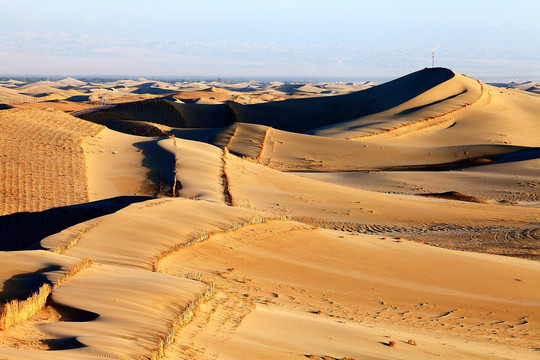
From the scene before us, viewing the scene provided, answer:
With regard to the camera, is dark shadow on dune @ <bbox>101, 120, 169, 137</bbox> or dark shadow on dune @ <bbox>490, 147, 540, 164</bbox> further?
dark shadow on dune @ <bbox>101, 120, 169, 137</bbox>

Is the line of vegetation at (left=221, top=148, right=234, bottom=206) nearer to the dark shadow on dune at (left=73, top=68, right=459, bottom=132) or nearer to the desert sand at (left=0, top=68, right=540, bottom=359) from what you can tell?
the desert sand at (left=0, top=68, right=540, bottom=359)

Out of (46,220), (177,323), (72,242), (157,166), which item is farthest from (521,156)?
(177,323)

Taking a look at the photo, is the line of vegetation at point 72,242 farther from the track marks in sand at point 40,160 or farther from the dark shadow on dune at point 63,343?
the track marks in sand at point 40,160

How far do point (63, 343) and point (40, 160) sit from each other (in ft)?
42.6

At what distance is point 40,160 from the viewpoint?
671 inches

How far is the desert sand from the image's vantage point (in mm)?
5672

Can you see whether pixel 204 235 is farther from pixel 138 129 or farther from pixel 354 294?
pixel 138 129

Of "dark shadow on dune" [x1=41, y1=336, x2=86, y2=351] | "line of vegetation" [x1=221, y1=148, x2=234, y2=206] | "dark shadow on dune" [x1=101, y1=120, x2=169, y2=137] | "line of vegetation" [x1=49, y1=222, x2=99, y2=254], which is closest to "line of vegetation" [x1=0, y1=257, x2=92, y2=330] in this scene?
"dark shadow on dune" [x1=41, y1=336, x2=86, y2=351]

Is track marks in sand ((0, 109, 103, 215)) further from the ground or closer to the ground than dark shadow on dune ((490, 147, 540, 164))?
further from the ground

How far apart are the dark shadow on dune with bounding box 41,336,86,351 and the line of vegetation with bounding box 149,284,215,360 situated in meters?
0.49

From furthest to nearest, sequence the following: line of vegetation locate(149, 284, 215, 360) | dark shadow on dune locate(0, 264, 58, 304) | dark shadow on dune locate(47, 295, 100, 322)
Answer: dark shadow on dune locate(0, 264, 58, 304) → dark shadow on dune locate(47, 295, 100, 322) → line of vegetation locate(149, 284, 215, 360)

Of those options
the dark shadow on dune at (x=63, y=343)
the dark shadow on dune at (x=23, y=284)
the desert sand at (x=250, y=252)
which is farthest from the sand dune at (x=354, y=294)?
the dark shadow on dune at (x=23, y=284)

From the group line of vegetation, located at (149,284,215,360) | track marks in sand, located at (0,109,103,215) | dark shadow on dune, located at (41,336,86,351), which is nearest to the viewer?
dark shadow on dune, located at (41,336,86,351)

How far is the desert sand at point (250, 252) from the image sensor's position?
18.6 feet
